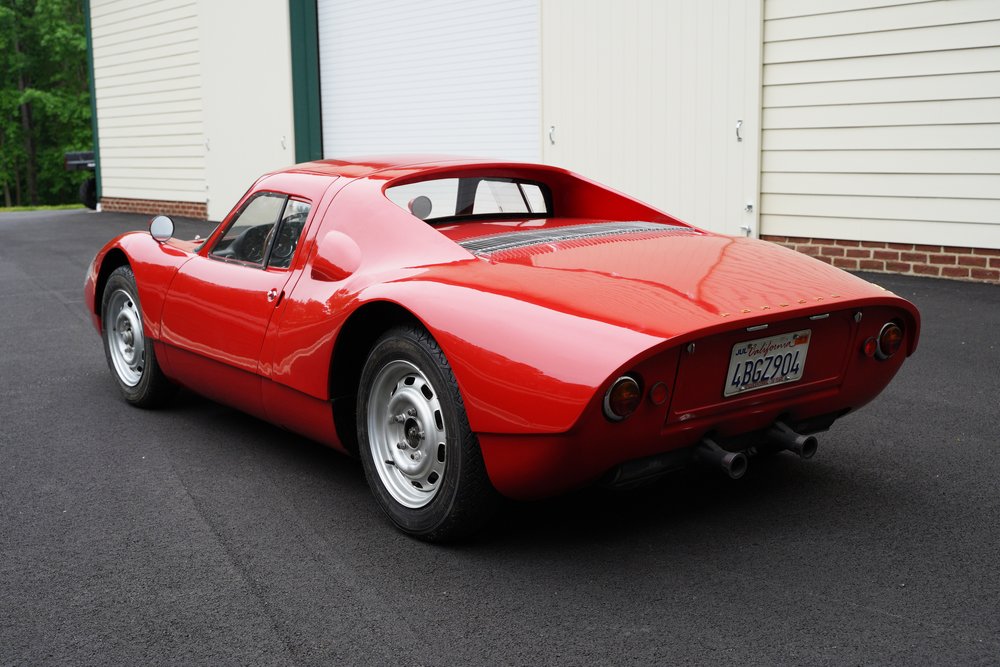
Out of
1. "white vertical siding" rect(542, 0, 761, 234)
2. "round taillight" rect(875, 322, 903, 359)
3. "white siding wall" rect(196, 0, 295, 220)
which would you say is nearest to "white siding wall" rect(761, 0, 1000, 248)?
"white vertical siding" rect(542, 0, 761, 234)

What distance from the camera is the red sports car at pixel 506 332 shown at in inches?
114

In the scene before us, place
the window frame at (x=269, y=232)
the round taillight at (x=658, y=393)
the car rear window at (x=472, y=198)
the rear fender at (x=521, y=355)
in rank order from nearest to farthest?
the rear fender at (x=521, y=355) → the round taillight at (x=658, y=393) → the car rear window at (x=472, y=198) → the window frame at (x=269, y=232)

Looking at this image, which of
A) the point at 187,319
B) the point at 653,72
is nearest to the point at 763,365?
the point at 187,319

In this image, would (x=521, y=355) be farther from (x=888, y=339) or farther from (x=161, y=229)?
(x=161, y=229)

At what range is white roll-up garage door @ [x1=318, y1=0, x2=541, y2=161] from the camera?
12453 millimetres

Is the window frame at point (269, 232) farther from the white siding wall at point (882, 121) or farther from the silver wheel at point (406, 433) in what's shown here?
the white siding wall at point (882, 121)

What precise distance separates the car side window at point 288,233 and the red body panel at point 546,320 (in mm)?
56

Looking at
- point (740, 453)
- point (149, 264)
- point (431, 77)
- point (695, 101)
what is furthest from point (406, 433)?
point (431, 77)

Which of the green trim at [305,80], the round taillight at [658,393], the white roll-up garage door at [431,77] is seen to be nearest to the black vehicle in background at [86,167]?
the green trim at [305,80]

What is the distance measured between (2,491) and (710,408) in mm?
2696

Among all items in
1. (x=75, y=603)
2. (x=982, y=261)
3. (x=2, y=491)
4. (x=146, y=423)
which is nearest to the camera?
(x=75, y=603)

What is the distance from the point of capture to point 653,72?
34.5ft

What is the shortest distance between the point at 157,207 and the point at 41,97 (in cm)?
2825

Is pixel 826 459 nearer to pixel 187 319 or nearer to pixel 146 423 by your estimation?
pixel 187 319
